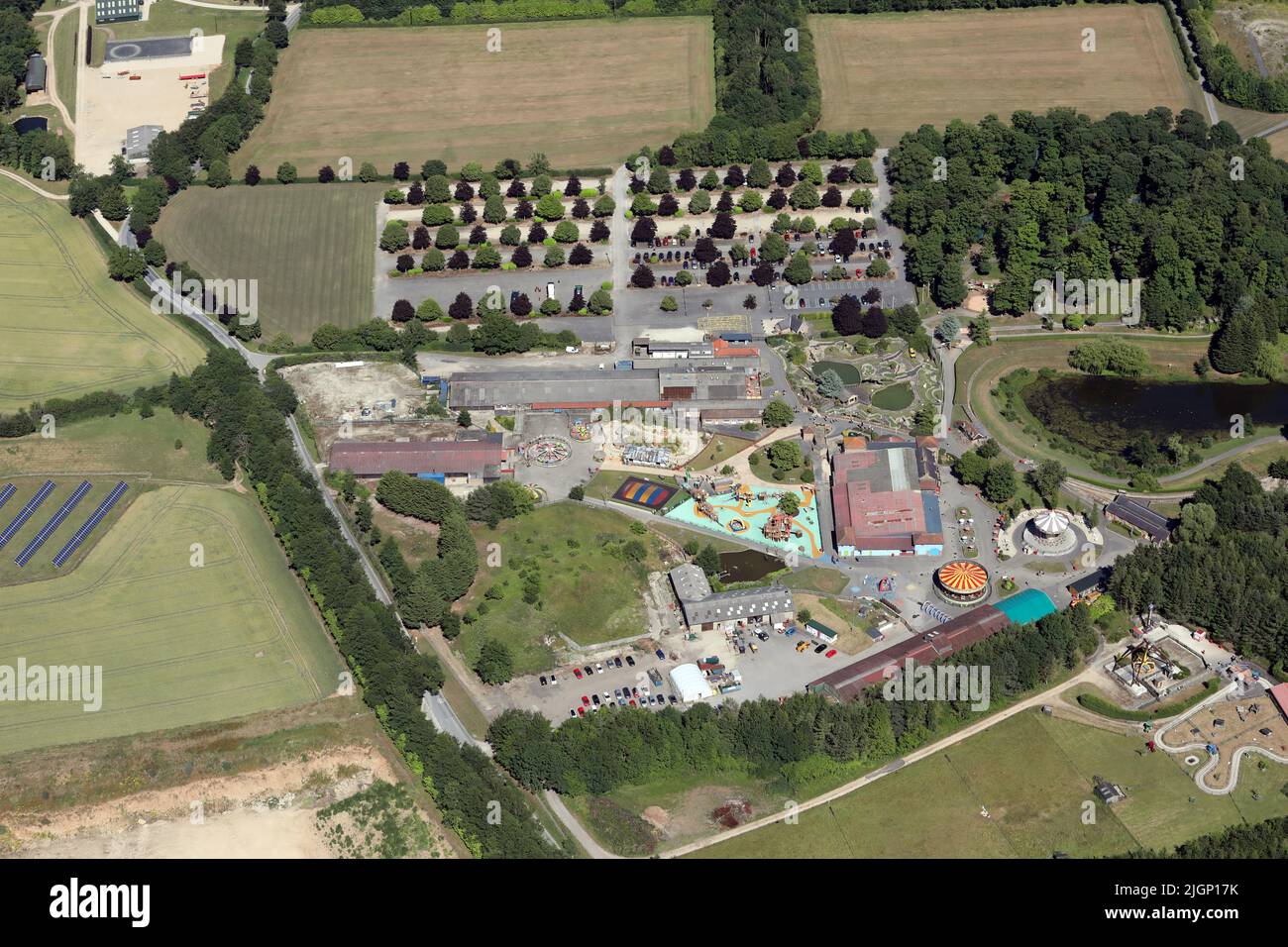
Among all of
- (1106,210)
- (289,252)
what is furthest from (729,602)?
(289,252)

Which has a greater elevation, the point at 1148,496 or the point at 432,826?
the point at 1148,496

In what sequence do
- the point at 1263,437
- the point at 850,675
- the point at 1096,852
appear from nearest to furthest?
the point at 1096,852
the point at 850,675
the point at 1263,437

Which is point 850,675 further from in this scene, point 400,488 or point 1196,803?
point 400,488

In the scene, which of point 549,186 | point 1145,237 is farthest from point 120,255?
point 1145,237

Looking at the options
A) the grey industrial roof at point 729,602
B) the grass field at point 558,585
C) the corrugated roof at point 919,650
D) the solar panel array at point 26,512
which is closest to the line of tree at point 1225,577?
the corrugated roof at point 919,650

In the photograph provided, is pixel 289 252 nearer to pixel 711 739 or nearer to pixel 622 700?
pixel 622 700

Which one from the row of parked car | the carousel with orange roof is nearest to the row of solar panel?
the row of parked car

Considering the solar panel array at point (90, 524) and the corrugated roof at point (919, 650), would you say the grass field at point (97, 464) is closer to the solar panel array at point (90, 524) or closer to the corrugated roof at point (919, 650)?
the solar panel array at point (90, 524)
